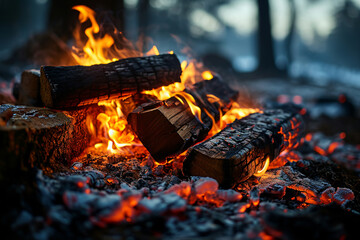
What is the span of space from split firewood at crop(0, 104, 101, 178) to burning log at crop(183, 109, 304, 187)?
1.25 metres

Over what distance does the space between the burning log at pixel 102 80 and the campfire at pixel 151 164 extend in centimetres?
1

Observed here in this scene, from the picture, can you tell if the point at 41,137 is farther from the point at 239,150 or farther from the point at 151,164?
the point at 239,150

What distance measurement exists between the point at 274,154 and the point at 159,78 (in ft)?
5.55

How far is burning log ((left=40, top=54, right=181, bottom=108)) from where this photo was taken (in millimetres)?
2486

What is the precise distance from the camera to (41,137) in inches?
80.2

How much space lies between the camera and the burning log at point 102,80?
8.16ft

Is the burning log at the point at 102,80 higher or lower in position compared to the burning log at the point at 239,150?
higher

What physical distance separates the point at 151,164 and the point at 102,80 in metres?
1.10

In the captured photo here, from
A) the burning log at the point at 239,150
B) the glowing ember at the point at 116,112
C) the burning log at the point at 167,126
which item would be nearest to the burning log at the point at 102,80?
the glowing ember at the point at 116,112

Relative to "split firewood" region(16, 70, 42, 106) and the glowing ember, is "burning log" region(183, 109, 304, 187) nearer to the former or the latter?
the glowing ember

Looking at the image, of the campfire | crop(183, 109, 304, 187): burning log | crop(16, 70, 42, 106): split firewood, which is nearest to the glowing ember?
the campfire

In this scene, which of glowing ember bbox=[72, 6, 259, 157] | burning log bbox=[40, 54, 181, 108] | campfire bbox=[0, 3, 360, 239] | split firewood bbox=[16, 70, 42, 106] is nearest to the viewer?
campfire bbox=[0, 3, 360, 239]

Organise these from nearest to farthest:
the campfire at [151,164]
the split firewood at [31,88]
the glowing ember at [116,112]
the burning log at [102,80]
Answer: the campfire at [151,164], the burning log at [102,80], the glowing ember at [116,112], the split firewood at [31,88]

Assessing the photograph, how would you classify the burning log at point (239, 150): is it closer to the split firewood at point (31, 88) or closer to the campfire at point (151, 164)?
the campfire at point (151, 164)
